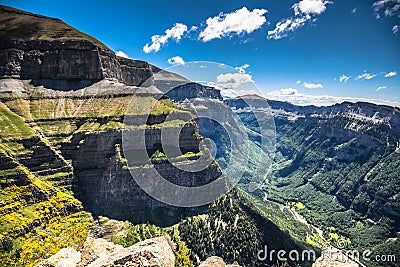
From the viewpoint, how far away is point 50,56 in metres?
122

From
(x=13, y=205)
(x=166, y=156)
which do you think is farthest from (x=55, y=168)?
(x=166, y=156)

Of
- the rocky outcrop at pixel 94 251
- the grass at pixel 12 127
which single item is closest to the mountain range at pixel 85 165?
the grass at pixel 12 127

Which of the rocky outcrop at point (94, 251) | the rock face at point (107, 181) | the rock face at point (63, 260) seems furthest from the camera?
the rock face at point (107, 181)

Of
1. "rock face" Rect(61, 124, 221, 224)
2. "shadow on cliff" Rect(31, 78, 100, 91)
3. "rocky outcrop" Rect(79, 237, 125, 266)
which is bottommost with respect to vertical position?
"rock face" Rect(61, 124, 221, 224)

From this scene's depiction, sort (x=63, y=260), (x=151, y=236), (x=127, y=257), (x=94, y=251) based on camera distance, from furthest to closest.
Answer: (x=151, y=236), (x=94, y=251), (x=63, y=260), (x=127, y=257)

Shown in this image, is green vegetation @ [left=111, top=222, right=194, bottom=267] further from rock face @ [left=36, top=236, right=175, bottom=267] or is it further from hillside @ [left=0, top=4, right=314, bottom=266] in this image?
rock face @ [left=36, top=236, right=175, bottom=267]

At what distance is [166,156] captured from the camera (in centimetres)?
11312

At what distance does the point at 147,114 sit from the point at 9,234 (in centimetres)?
6412

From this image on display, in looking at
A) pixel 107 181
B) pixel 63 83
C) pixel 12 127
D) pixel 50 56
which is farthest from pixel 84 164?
pixel 50 56

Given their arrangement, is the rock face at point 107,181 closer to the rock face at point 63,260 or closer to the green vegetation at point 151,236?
the green vegetation at point 151,236

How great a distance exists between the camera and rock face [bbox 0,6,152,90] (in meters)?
118

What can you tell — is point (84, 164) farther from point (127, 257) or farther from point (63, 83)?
point (127, 257)

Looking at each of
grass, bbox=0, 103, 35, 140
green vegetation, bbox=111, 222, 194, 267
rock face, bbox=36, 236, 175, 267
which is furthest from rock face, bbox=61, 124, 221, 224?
rock face, bbox=36, 236, 175, 267

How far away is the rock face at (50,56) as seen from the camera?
11838 cm
